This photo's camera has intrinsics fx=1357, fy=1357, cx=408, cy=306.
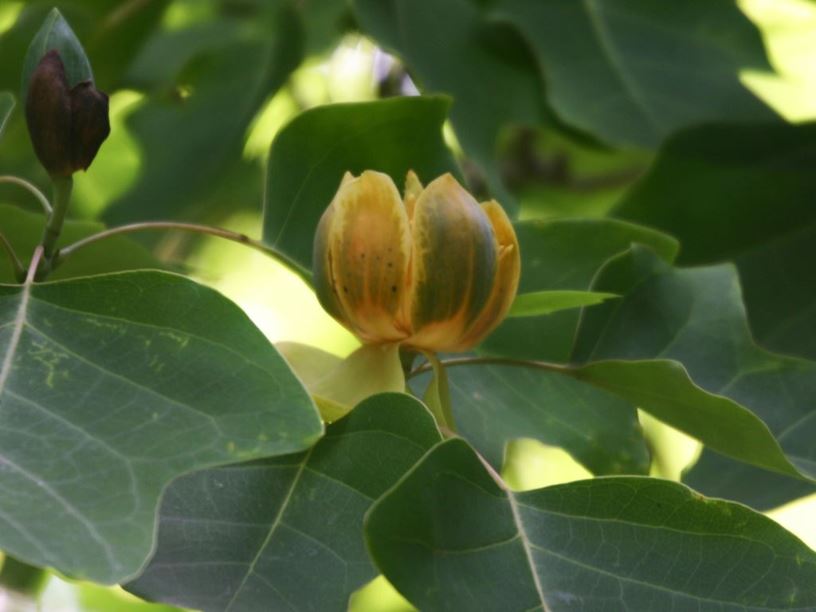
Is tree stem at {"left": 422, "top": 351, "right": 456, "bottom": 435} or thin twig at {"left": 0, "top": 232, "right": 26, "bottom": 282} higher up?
thin twig at {"left": 0, "top": 232, "right": 26, "bottom": 282}

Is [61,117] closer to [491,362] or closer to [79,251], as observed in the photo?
[79,251]

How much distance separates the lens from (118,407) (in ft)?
2.98

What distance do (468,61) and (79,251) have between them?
819mm

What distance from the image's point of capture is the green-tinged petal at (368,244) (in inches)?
39.3

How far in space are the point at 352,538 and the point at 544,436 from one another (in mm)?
399

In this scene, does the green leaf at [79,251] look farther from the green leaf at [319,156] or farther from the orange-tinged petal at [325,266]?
the orange-tinged petal at [325,266]

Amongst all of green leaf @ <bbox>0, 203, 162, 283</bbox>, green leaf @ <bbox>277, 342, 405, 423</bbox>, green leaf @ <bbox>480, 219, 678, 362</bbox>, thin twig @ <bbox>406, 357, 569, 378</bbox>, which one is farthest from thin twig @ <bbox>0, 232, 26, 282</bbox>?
green leaf @ <bbox>480, 219, 678, 362</bbox>

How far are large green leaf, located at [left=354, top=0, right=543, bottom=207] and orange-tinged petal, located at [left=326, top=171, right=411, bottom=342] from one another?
76 centimetres

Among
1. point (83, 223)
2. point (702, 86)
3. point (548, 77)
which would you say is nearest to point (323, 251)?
point (83, 223)

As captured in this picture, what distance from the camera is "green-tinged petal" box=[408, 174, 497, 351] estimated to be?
3.27 ft

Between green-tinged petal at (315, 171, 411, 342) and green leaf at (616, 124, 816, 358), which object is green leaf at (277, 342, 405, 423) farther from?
green leaf at (616, 124, 816, 358)

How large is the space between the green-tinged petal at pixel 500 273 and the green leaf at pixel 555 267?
0.28m

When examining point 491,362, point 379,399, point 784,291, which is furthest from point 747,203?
point 379,399

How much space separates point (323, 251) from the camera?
1024 millimetres
